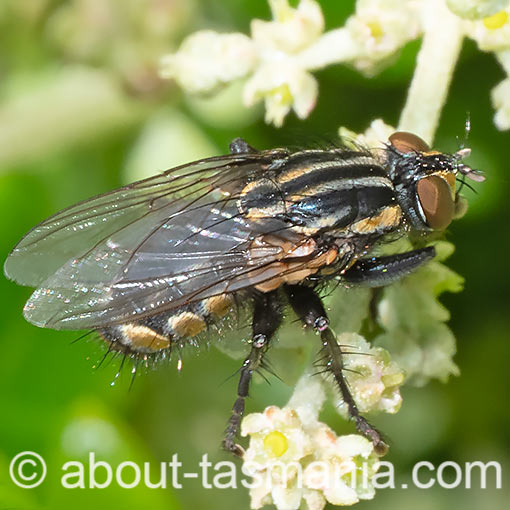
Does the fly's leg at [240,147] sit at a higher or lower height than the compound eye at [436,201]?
higher

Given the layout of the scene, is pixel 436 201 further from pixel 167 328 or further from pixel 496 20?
pixel 167 328

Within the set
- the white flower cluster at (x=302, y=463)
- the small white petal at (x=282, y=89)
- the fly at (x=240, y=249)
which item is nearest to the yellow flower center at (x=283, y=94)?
the small white petal at (x=282, y=89)

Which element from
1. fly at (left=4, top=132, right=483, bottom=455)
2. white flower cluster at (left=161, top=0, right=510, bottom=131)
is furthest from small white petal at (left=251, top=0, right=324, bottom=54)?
fly at (left=4, top=132, right=483, bottom=455)

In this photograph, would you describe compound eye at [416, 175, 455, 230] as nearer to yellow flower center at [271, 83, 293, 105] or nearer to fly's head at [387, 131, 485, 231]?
fly's head at [387, 131, 485, 231]

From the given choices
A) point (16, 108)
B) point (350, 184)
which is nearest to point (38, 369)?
point (16, 108)

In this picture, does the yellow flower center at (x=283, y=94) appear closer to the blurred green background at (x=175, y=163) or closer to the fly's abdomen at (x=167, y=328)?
the fly's abdomen at (x=167, y=328)

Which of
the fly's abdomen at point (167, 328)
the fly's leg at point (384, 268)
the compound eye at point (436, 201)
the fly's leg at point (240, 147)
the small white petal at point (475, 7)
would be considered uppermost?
the fly's leg at point (240, 147)
